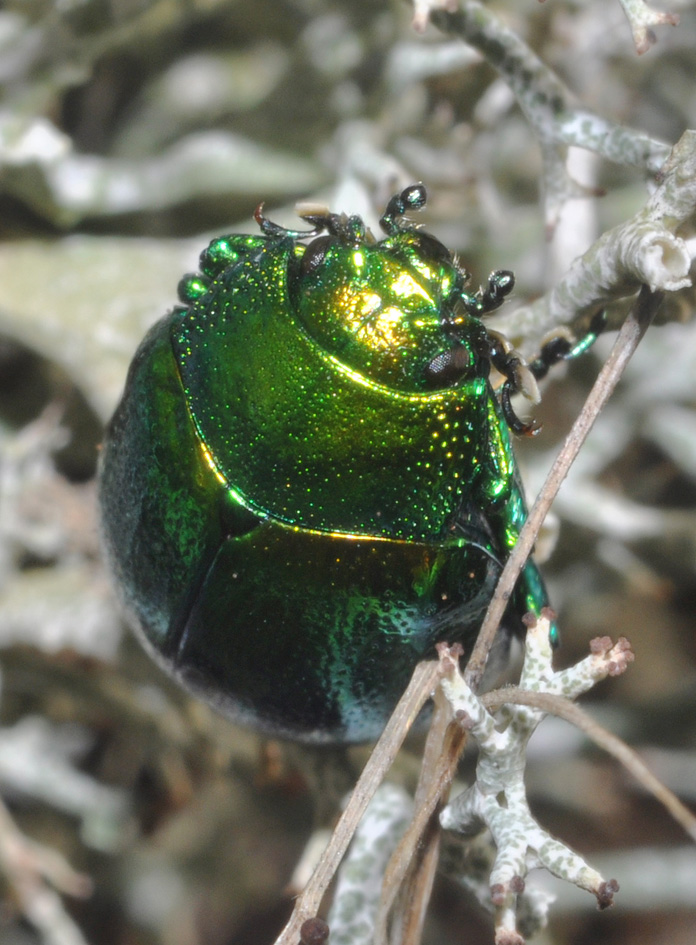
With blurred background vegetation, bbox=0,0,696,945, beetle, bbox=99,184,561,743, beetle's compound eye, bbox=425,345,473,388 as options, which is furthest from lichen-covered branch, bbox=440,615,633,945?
blurred background vegetation, bbox=0,0,696,945

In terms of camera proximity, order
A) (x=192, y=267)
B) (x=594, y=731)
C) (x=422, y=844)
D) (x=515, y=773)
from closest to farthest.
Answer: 1. (x=594, y=731)
2. (x=515, y=773)
3. (x=422, y=844)
4. (x=192, y=267)

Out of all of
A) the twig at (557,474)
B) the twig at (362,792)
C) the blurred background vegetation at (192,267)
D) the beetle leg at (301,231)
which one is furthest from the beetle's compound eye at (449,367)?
the blurred background vegetation at (192,267)

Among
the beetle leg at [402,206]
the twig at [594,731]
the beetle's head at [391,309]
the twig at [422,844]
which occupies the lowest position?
the twig at [422,844]

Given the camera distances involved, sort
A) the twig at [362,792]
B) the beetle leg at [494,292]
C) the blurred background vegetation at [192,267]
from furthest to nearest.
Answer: the blurred background vegetation at [192,267] → the beetle leg at [494,292] → the twig at [362,792]

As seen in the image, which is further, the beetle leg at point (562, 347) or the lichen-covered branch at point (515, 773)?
the beetle leg at point (562, 347)

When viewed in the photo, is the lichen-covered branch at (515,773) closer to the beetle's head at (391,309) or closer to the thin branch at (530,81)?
the beetle's head at (391,309)

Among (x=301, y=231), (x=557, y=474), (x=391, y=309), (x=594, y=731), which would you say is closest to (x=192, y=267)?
(x=301, y=231)

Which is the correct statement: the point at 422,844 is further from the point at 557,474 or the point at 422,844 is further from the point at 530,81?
the point at 530,81
